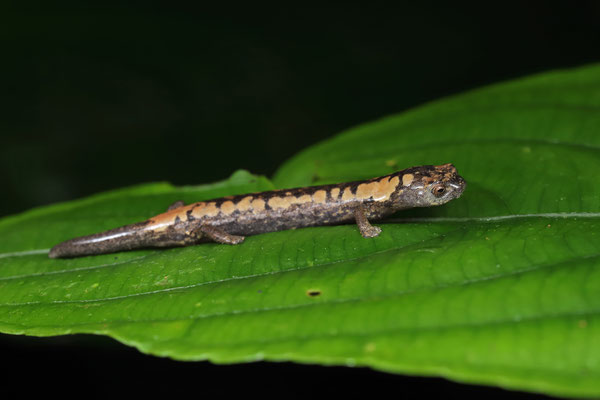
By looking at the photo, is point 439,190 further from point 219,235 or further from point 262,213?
point 219,235

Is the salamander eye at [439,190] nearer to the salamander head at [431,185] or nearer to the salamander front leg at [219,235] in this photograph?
the salamander head at [431,185]

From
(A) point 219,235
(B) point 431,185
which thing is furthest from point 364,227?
(A) point 219,235

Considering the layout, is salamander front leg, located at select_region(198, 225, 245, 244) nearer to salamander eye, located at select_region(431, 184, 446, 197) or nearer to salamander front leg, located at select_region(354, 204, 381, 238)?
salamander front leg, located at select_region(354, 204, 381, 238)

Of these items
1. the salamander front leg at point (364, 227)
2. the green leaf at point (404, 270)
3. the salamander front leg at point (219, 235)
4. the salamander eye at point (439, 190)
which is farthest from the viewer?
the salamander front leg at point (219, 235)

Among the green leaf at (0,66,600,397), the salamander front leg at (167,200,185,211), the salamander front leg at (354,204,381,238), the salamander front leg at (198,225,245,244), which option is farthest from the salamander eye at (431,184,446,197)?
the salamander front leg at (167,200,185,211)

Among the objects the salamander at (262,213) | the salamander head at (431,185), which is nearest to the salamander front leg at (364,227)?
the salamander at (262,213)

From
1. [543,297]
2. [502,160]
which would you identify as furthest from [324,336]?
[502,160]

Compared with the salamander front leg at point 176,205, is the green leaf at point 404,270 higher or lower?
lower
